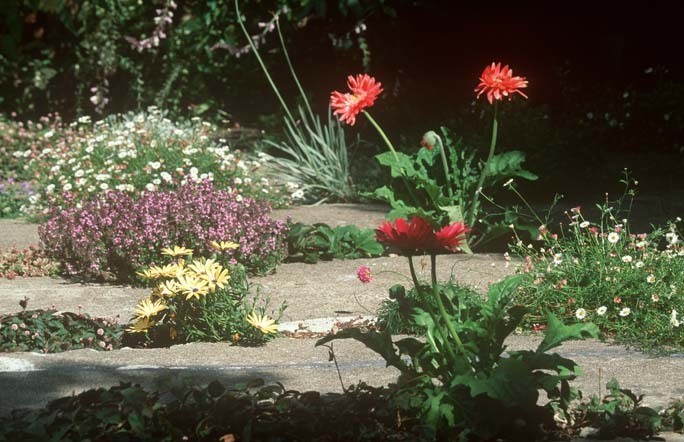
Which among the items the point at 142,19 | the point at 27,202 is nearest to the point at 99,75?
the point at 142,19

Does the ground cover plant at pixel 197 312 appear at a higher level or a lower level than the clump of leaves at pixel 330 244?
lower

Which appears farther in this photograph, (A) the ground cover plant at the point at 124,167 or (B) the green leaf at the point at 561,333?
(A) the ground cover plant at the point at 124,167

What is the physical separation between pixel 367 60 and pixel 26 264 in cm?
505

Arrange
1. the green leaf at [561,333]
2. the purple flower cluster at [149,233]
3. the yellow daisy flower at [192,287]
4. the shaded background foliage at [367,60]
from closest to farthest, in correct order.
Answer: the green leaf at [561,333], the yellow daisy flower at [192,287], the purple flower cluster at [149,233], the shaded background foliage at [367,60]

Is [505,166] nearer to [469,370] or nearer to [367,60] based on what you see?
[469,370]

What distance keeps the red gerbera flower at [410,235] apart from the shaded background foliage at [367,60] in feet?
23.1

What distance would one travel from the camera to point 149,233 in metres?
5.77

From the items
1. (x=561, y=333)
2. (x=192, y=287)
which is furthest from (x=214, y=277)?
(x=561, y=333)

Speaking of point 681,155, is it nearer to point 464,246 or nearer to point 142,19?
point 464,246

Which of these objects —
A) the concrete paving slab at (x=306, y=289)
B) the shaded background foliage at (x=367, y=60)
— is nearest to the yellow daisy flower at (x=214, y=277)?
the concrete paving slab at (x=306, y=289)

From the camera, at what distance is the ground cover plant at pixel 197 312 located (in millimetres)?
4324

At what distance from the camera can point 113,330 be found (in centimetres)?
457

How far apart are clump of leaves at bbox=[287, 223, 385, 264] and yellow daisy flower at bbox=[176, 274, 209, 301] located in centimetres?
191

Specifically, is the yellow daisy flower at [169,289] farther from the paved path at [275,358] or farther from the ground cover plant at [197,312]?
the paved path at [275,358]
